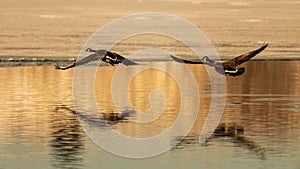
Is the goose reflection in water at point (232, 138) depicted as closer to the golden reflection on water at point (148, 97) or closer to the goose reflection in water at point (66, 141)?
the golden reflection on water at point (148, 97)

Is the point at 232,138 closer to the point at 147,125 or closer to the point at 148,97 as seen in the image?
the point at 147,125

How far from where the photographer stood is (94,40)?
99250 mm

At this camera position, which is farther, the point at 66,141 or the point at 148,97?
→ the point at 148,97

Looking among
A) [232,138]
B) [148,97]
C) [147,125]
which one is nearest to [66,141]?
[147,125]

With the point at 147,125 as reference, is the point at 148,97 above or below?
below

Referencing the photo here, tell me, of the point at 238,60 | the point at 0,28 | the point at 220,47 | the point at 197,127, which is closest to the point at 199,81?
the point at 238,60

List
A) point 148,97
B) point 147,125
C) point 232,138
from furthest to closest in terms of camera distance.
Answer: point 148,97
point 147,125
point 232,138

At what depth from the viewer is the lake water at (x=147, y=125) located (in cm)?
2764

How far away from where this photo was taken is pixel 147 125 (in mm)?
35250

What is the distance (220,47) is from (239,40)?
1076 centimetres

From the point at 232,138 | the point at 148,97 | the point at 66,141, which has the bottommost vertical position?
the point at 148,97

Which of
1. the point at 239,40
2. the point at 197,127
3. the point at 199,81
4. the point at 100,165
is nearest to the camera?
the point at 100,165

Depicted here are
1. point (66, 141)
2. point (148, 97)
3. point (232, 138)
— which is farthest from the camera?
point (148, 97)

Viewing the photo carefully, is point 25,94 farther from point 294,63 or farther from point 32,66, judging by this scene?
point 294,63
